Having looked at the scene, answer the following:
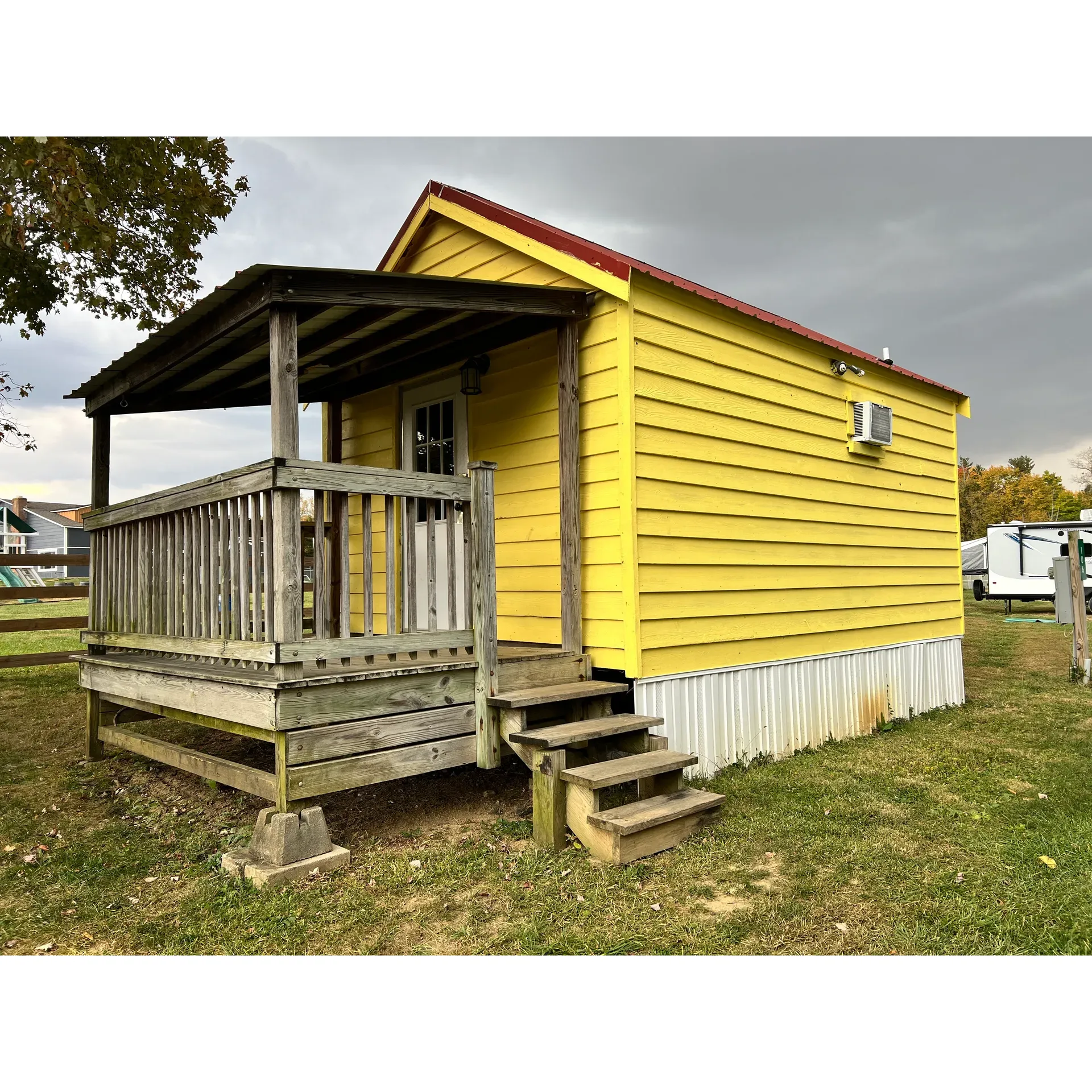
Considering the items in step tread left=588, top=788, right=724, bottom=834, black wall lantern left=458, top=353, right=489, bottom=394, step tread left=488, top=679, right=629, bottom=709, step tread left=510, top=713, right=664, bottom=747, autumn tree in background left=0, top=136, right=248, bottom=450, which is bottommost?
step tread left=588, top=788, right=724, bottom=834

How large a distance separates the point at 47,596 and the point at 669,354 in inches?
339

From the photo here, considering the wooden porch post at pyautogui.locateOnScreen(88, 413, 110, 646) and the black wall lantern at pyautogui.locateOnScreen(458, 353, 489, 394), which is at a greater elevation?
the black wall lantern at pyautogui.locateOnScreen(458, 353, 489, 394)

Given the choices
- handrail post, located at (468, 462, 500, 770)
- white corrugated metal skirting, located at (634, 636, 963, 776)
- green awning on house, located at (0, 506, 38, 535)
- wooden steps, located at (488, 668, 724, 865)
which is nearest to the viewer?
wooden steps, located at (488, 668, 724, 865)

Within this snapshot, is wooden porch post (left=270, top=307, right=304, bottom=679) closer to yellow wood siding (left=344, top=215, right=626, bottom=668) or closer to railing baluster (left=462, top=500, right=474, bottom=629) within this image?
railing baluster (left=462, top=500, right=474, bottom=629)

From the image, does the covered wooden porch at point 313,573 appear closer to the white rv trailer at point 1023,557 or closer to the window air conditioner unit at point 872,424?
the window air conditioner unit at point 872,424

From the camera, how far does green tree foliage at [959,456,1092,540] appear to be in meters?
41.7

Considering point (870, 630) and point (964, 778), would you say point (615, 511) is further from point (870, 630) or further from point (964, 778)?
point (870, 630)

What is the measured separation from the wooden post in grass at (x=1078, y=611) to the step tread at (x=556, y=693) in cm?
729

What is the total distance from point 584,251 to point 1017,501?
4645cm

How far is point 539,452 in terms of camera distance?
5.51 m

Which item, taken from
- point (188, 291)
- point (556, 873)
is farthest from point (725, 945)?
point (188, 291)

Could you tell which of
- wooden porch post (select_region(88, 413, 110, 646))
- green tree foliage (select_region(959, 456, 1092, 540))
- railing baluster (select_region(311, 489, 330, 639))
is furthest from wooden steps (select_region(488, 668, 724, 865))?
green tree foliage (select_region(959, 456, 1092, 540))

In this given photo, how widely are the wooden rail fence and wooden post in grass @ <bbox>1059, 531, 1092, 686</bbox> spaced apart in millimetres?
11521

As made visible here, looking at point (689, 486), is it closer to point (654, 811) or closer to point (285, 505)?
point (654, 811)
